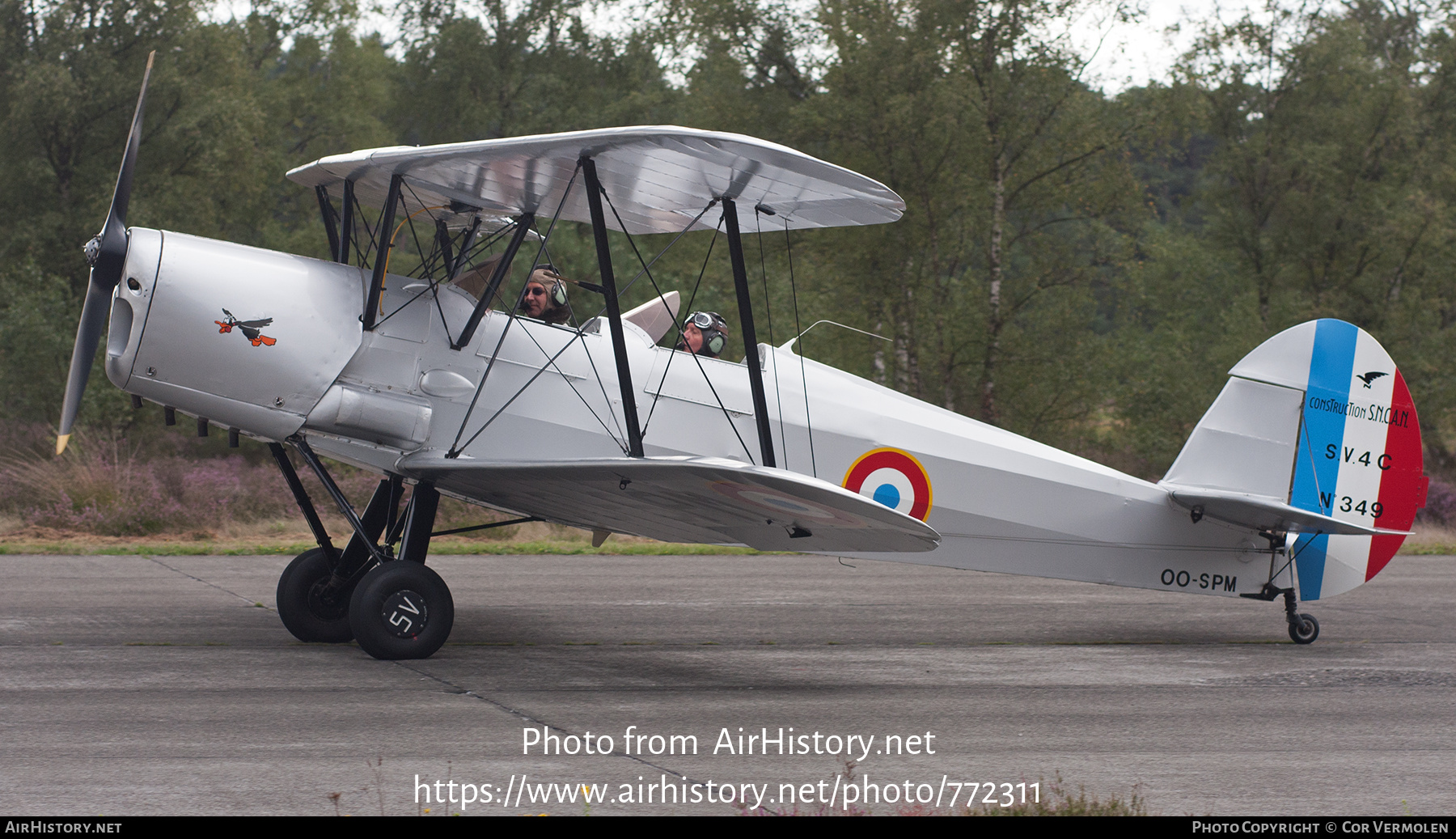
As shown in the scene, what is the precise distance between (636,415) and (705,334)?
155 centimetres

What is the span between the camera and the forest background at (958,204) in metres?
21.9

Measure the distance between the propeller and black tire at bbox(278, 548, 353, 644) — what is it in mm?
1657

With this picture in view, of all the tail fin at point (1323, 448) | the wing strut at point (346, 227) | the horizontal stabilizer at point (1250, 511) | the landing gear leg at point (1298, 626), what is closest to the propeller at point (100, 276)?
the wing strut at point (346, 227)

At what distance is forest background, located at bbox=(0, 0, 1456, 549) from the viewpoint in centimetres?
2192

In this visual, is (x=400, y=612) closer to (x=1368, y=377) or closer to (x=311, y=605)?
(x=311, y=605)

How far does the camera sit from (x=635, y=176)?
314 inches

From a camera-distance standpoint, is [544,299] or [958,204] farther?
[958,204]

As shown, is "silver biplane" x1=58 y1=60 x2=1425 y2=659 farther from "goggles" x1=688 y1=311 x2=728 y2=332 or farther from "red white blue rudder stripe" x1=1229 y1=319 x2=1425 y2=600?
"goggles" x1=688 y1=311 x2=728 y2=332

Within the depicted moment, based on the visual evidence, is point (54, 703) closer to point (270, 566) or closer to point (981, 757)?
point (981, 757)

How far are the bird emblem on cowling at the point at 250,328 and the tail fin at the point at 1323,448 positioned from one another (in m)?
6.45

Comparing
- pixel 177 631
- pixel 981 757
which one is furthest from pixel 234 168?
pixel 981 757

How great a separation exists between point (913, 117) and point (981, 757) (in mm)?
18074

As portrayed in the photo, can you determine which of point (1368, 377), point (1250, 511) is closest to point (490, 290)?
point (1250, 511)

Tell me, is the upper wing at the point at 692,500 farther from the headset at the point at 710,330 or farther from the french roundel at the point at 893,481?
the headset at the point at 710,330
